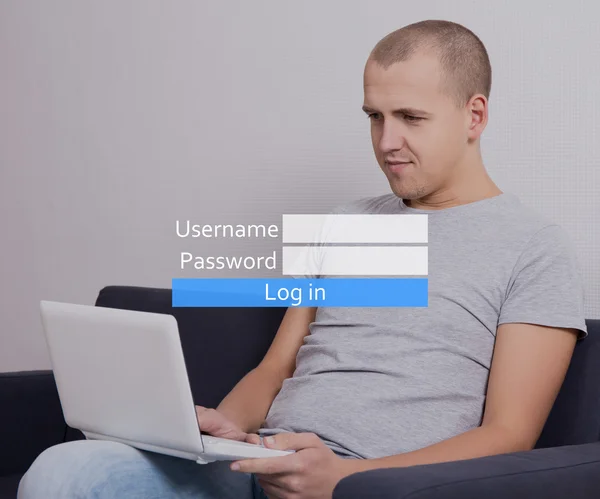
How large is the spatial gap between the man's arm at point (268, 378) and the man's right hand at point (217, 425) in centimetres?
10

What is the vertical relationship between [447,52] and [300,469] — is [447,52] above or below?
above

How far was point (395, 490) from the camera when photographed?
40.9 inches

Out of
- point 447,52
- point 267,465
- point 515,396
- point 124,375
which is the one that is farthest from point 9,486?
point 447,52

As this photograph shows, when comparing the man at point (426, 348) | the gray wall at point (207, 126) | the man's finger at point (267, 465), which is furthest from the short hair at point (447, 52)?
the man's finger at point (267, 465)

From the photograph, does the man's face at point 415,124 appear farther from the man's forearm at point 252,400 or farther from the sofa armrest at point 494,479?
the sofa armrest at point 494,479

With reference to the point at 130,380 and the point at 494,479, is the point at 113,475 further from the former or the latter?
the point at 494,479

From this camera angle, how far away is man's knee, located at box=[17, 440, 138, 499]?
3.99 feet

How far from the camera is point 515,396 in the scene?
137 centimetres

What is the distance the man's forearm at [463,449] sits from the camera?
4.25 ft

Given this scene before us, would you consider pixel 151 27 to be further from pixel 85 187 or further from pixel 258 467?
pixel 258 467

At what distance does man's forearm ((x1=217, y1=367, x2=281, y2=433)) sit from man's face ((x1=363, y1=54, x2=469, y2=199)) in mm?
428

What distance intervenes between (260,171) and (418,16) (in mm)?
554

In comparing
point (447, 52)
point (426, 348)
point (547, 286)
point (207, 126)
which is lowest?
point (426, 348)

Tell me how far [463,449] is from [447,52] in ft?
2.23
